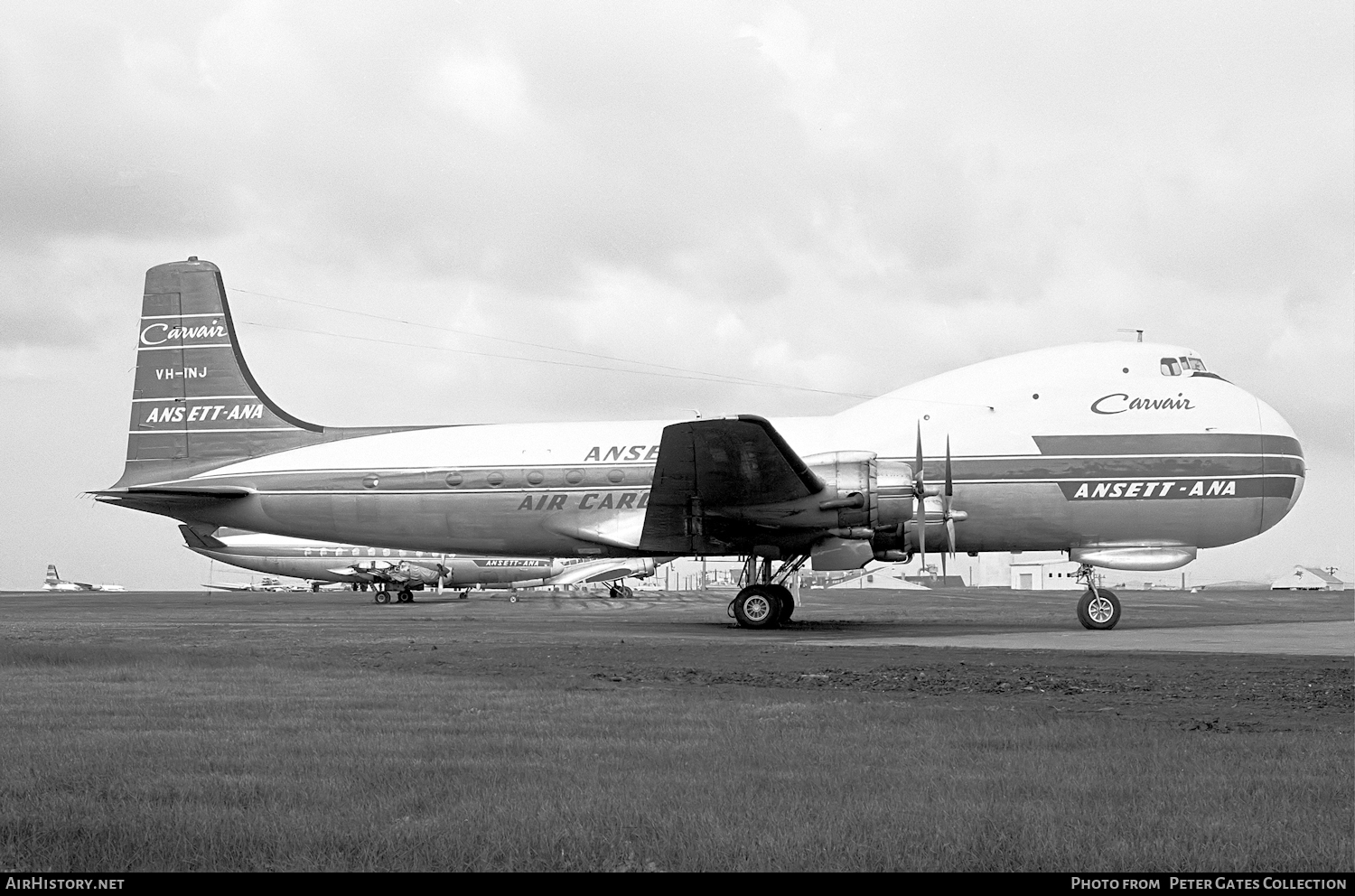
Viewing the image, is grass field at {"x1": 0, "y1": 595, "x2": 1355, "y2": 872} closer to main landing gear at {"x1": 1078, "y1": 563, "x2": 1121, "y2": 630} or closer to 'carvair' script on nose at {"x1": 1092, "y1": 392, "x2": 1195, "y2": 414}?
main landing gear at {"x1": 1078, "y1": 563, "x2": 1121, "y2": 630}

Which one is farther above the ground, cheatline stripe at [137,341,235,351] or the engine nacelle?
cheatline stripe at [137,341,235,351]

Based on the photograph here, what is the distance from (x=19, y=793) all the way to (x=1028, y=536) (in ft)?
75.0

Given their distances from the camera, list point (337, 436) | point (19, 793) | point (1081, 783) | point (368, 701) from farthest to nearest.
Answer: point (337, 436) → point (368, 701) → point (1081, 783) → point (19, 793)

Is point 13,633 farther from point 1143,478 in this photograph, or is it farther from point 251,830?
point 1143,478

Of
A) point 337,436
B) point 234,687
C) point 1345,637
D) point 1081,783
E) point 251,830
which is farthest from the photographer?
point 337,436

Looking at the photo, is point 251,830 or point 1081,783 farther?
point 1081,783

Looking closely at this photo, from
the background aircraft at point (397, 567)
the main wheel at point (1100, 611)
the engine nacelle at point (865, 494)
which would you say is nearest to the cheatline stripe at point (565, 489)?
the engine nacelle at point (865, 494)

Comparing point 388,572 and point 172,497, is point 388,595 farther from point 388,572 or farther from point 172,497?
point 172,497

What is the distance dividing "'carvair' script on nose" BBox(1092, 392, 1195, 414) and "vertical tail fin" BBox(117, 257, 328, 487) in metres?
19.3

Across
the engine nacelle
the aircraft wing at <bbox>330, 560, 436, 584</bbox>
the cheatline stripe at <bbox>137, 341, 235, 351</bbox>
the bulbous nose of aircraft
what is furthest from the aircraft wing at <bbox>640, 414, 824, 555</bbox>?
the aircraft wing at <bbox>330, 560, 436, 584</bbox>

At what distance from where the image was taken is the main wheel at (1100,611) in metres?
25.0

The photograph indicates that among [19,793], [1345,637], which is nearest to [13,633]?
[19,793]

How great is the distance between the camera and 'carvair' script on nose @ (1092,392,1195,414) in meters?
25.8

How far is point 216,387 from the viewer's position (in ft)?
100
